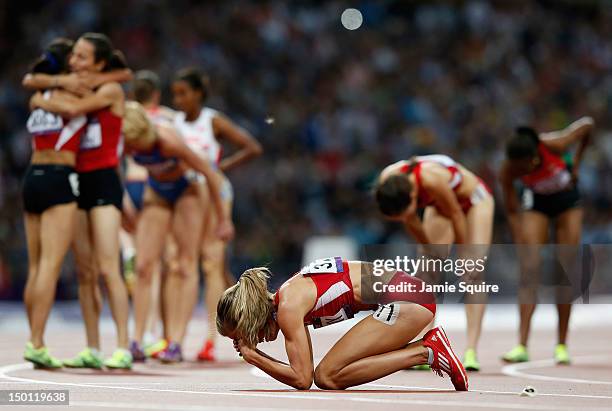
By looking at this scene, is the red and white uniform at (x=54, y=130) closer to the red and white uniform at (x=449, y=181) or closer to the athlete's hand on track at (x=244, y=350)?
the red and white uniform at (x=449, y=181)

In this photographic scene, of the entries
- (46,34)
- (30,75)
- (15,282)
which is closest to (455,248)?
(30,75)

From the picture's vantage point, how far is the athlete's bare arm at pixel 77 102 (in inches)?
369

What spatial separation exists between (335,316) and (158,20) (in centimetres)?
1658

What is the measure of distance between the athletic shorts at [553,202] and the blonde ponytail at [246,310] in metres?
4.69

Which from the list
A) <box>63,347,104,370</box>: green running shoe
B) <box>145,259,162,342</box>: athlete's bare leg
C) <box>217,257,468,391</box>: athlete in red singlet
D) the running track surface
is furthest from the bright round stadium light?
<box>217,257,468,391</box>: athlete in red singlet

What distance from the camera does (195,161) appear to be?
10375mm

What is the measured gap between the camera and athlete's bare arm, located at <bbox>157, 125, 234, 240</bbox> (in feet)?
34.1

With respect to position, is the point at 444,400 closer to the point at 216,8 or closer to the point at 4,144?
the point at 4,144

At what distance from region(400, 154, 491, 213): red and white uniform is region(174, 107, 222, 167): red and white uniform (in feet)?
7.87

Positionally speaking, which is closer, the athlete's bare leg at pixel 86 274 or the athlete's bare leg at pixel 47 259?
the athlete's bare leg at pixel 47 259

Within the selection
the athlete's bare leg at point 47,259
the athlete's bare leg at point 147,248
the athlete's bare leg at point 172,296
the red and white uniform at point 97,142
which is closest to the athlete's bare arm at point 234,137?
the athlete's bare leg at point 172,296

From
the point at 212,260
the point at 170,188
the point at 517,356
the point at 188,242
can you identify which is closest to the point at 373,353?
the point at 188,242

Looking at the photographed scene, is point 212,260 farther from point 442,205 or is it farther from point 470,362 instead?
point 470,362

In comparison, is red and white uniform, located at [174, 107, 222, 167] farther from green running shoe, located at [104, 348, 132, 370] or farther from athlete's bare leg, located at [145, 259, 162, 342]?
green running shoe, located at [104, 348, 132, 370]
